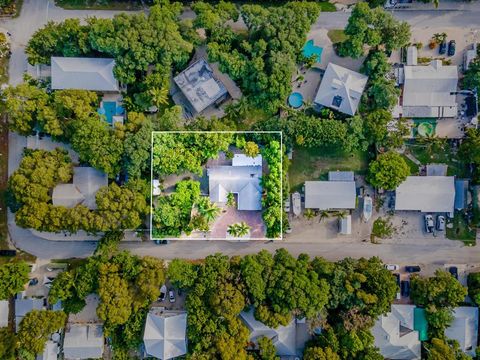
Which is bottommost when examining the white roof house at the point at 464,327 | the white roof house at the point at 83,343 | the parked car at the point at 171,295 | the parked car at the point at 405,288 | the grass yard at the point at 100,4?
the white roof house at the point at 83,343

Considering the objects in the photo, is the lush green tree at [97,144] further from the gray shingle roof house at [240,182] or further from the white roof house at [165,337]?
the white roof house at [165,337]

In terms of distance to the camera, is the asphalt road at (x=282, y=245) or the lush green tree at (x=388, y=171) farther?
the asphalt road at (x=282, y=245)

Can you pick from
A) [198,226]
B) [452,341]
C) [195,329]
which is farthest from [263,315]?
[452,341]

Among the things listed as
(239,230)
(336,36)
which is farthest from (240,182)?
(336,36)

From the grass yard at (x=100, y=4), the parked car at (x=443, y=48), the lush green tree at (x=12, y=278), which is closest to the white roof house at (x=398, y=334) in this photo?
the parked car at (x=443, y=48)

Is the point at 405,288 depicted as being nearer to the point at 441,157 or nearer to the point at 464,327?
the point at 464,327

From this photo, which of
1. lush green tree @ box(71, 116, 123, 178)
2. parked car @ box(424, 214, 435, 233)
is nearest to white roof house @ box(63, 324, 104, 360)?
lush green tree @ box(71, 116, 123, 178)

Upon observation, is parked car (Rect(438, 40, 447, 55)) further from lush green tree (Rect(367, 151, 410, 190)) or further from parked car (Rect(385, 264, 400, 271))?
parked car (Rect(385, 264, 400, 271))
